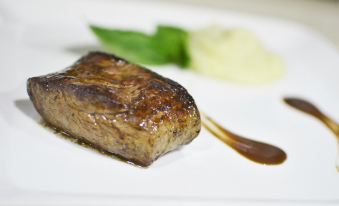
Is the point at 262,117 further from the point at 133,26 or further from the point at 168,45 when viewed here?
the point at 133,26

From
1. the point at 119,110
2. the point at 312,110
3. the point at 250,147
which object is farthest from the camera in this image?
the point at 312,110

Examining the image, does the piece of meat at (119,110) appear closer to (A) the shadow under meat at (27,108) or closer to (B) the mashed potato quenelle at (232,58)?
(A) the shadow under meat at (27,108)

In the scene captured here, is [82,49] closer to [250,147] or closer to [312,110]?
[250,147]

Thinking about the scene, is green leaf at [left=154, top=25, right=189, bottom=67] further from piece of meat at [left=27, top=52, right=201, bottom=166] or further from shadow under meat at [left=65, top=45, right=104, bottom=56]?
piece of meat at [left=27, top=52, right=201, bottom=166]

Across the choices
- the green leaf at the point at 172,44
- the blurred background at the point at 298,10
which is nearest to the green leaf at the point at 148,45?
the green leaf at the point at 172,44

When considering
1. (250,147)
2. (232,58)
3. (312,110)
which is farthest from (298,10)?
(250,147)
